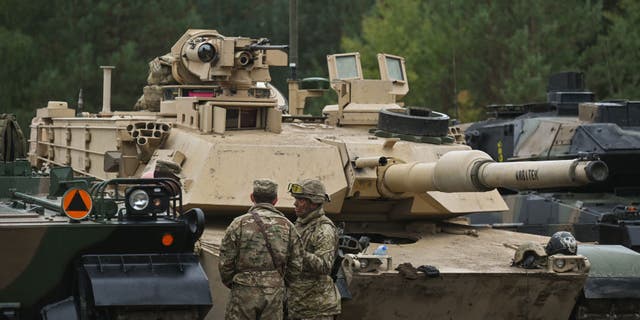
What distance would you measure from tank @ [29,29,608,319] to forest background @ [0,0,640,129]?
49.9 feet

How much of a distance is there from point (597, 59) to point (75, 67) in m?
12.1

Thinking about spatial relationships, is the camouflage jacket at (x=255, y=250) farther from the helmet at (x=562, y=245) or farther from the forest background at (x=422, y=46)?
the forest background at (x=422, y=46)

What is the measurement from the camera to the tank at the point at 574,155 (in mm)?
16266

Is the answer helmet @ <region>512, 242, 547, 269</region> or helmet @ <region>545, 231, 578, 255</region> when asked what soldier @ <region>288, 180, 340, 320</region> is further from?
helmet @ <region>545, 231, 578, 255</region>

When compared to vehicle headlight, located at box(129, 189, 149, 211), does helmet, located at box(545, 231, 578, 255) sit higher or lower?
lower

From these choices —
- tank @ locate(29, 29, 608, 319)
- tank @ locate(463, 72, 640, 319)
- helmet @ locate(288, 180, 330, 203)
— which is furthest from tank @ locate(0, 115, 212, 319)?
tank @ locate(463, 72, 640, 319)

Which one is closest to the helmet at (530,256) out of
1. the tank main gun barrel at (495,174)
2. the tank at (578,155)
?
the tank main gun barrel at (495,174)

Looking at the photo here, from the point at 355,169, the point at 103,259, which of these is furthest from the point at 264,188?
the point at 355,169

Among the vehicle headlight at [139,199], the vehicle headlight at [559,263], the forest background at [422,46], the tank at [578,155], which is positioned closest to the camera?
the vehicle headlight at [139,199]

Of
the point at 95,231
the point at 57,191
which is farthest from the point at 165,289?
the point at 57,191

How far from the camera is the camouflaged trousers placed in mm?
9742

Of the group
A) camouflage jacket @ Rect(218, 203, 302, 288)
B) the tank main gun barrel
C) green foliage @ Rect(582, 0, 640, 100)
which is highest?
green foliage @ Rect(582, 0, 640, 100)

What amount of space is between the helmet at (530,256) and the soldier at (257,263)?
2939mm

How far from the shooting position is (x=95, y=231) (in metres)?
9.90
